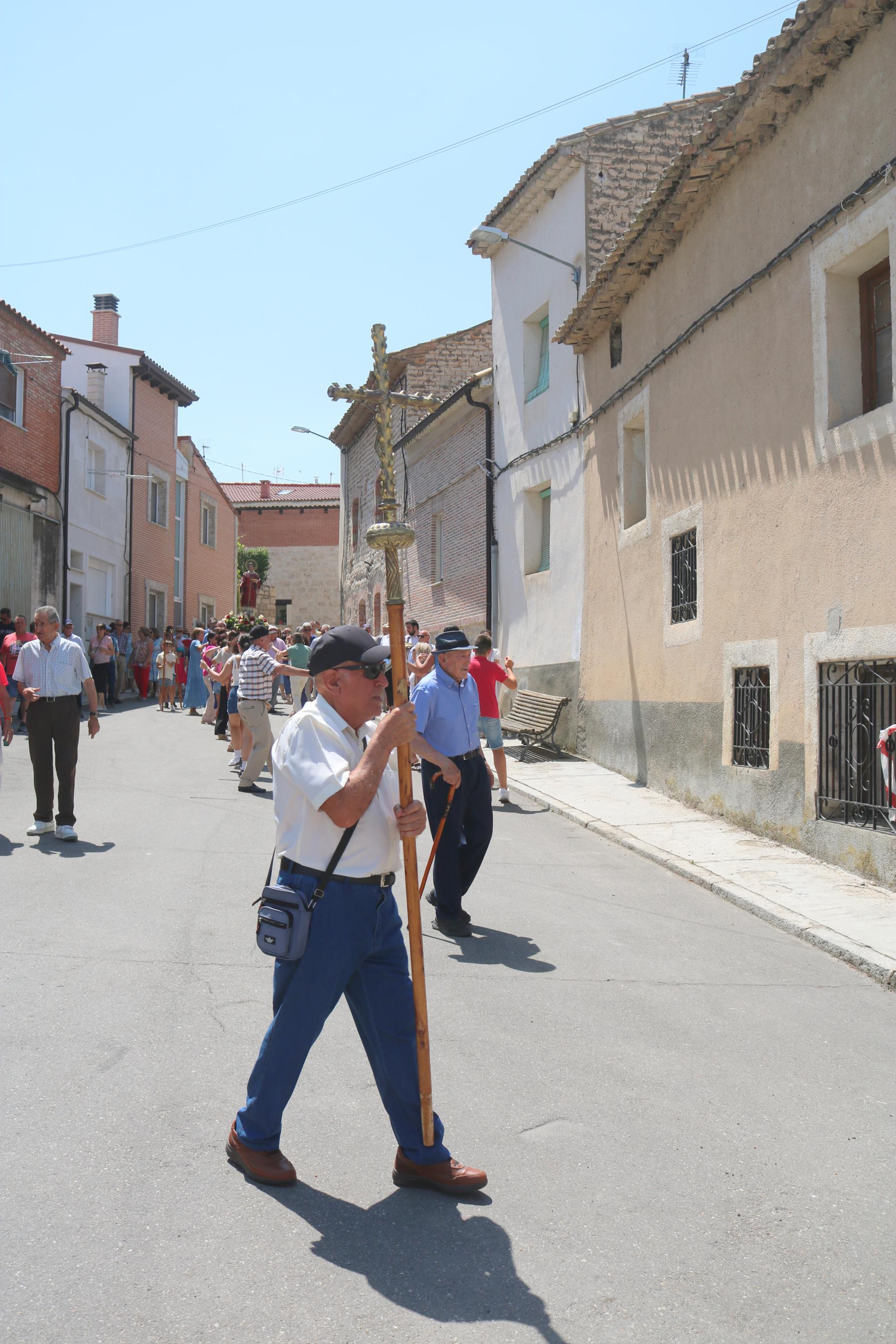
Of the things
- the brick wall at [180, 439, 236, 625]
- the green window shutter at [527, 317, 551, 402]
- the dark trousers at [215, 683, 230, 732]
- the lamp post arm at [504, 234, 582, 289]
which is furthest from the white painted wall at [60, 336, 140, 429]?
the lamp post arm at [504, 234, 582, 289]

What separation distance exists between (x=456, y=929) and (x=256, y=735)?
591 cm

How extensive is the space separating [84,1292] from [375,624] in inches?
1125

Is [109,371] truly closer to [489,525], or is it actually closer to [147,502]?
[147,502]

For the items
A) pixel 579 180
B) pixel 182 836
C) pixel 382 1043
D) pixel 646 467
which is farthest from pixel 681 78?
pixel 382 1043

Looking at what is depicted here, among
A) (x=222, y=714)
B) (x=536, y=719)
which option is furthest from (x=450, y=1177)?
(x=222, y=714)

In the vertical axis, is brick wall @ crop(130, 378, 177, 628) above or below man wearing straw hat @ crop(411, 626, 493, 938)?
above

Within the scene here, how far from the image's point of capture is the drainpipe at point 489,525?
2100 centimetres

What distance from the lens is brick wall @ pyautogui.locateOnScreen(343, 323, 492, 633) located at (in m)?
22.1

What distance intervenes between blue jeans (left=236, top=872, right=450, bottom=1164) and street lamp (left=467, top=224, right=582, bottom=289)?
44.8 feet

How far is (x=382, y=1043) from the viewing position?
3.39m

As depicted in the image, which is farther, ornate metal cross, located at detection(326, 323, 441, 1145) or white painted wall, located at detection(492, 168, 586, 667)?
white painted wall, located at detection(492, 168, 586, 667)

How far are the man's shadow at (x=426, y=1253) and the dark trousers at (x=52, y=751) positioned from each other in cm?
628

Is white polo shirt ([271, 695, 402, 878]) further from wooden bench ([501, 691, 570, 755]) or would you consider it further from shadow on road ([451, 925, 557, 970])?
wooden bench ([501, 691, 570, 755])

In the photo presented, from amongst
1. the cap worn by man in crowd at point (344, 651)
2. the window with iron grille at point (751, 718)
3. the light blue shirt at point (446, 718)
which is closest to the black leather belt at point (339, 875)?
the cap worn by man in crowd at point (344, 651)
